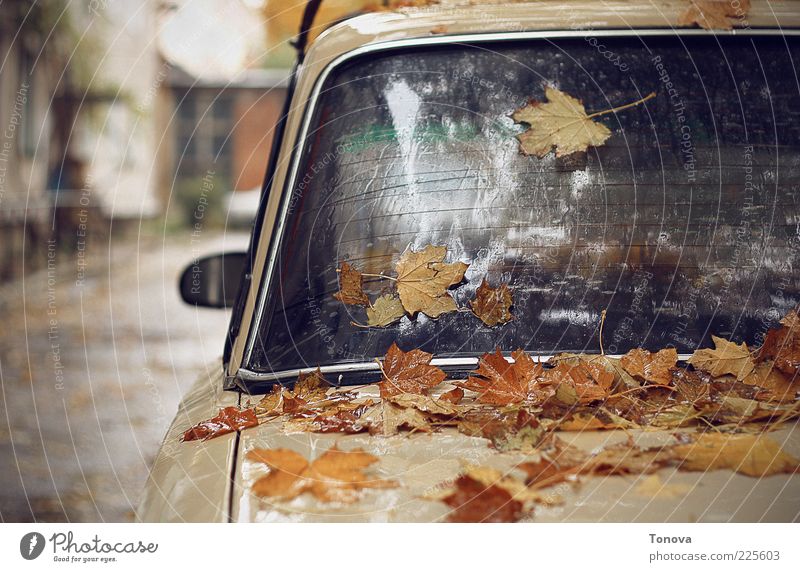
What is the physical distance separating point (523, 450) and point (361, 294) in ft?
1.71

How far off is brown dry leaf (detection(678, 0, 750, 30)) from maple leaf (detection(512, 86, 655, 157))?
0.20 m

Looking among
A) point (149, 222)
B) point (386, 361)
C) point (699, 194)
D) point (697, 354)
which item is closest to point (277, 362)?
point (386, 361)

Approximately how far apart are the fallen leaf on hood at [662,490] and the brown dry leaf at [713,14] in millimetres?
1041

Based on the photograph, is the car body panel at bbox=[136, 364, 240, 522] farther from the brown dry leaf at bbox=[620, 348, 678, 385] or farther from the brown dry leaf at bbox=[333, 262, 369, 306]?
the brown dry leaf at bbox=[620, 348, 678, 385]

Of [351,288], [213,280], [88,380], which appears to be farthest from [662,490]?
[88,380]

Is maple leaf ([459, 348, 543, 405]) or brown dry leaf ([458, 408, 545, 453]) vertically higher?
maple leaf ([459, 348, 543, 405])

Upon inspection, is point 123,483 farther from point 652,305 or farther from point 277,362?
point 652,305

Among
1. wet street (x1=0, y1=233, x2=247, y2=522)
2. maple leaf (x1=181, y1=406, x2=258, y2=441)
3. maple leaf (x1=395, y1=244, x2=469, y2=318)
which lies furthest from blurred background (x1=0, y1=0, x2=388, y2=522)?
maple leaf (x1=395, y1=244, x2=469, y2=318)

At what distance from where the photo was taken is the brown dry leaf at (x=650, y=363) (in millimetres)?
1462

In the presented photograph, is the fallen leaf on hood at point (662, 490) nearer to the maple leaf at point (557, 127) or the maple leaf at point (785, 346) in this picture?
the maple leaf at point (785, 346)

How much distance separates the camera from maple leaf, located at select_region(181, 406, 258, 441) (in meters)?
1.41

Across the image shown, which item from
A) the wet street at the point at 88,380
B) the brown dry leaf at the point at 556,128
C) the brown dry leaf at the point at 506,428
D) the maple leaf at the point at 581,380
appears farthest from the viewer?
the wet street at the point at 88,380

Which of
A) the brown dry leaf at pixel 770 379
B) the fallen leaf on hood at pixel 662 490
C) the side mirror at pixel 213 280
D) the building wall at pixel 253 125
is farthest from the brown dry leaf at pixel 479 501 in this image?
the building wall at pixel 253 125

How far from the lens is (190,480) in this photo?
4.10 ft
